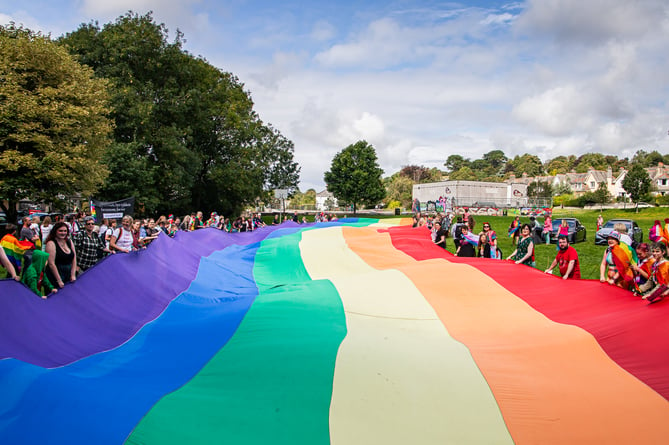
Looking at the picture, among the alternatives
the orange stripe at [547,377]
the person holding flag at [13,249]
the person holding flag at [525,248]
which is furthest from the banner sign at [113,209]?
the person holding flag at [525,248]

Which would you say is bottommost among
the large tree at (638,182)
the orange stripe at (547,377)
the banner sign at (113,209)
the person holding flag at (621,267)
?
the orange stripe at (547,377)

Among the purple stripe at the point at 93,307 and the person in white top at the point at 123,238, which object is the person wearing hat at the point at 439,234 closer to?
the purple stripe at the point at 93,307

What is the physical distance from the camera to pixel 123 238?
341 inches

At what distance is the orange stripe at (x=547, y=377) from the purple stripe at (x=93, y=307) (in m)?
3.92

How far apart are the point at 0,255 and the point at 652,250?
28.0 ft

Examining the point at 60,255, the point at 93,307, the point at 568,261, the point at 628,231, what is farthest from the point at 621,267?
the point at 628,231

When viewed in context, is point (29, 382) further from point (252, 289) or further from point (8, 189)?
point (8, 189)

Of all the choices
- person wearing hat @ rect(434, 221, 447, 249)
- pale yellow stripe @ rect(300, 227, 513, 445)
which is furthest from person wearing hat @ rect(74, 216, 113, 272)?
person wearing hat @ rect(434, 221, 447, 249)

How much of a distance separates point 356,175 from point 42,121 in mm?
37272

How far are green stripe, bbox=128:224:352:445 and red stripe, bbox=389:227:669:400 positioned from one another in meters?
2.63

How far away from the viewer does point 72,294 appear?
4.96 m

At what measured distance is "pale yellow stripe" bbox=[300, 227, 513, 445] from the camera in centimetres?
276

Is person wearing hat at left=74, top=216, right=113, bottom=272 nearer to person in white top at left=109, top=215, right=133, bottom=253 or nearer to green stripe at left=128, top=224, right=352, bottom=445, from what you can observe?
person in white top at left=109, top=215, right=133, bottom=253

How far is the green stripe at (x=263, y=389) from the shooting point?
257 cm
